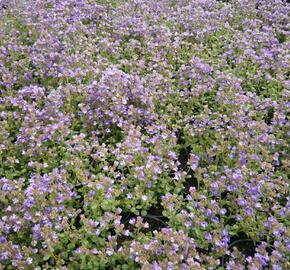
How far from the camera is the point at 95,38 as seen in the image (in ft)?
17.7

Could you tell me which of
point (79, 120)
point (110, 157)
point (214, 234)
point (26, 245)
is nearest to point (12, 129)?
point (79, 120)

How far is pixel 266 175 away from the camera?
3.46m

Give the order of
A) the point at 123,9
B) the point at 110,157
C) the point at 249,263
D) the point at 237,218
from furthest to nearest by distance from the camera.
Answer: the point at 123,9, the point at 110,157, the point at 237,218, the point at 249,263

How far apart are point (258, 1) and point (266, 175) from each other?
4.07 m

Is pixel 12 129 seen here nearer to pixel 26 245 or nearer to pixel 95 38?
pixel 26 245

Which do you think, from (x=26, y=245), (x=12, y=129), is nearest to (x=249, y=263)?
(x=26, y=245)

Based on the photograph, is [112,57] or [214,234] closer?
[214,234]

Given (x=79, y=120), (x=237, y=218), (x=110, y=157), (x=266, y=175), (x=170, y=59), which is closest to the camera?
(x=237, y=218)

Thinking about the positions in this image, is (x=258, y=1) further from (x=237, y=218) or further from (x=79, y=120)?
(x=237, y=218)

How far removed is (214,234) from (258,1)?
4.73 m

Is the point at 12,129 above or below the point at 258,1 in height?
below

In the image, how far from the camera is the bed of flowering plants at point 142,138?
9.84ft

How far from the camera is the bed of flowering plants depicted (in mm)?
3000

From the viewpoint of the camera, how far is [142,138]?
3740mm
